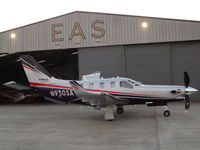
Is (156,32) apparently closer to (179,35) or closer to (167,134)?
(179,35)

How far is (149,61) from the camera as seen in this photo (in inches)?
790

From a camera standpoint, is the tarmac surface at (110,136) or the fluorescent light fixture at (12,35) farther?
the fluorescent light fixture at (12,35)

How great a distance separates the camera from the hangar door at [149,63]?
779 inches

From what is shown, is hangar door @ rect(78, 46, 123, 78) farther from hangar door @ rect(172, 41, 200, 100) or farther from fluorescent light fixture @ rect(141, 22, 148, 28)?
hangar door @ rect(172, 41, 200, 100)

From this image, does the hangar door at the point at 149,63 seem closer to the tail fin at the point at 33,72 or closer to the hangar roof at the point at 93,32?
the hangar roof at the point at 93,32

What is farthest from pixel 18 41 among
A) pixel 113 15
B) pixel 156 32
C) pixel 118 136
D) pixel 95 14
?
pixel 118 136

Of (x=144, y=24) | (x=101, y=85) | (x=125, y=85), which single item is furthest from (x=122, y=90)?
(x=144, y=24)

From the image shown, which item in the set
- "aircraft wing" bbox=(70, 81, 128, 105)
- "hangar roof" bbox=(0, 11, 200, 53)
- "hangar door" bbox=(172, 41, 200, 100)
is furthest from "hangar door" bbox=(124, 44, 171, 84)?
"aircraft wing" bbox=(70, 81, 128, 105)

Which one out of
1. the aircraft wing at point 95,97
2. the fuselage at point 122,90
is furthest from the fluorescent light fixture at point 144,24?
the aircraft wing at point 95,97

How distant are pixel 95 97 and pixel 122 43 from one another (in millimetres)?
10329

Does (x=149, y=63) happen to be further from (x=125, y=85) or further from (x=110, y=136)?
(x=110, y=136)

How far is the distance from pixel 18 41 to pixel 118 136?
17469 mm

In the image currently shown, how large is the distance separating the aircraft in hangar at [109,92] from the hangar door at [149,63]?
290 inches

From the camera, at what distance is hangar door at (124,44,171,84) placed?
19781mm
